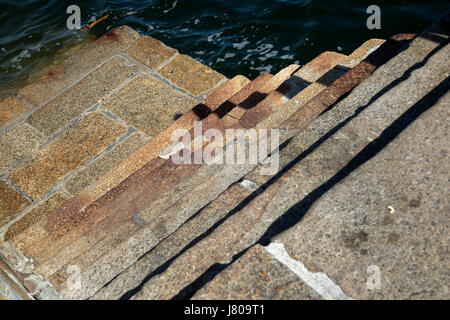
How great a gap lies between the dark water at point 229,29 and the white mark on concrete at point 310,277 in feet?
17.9

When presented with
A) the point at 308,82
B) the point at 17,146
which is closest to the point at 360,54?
the point at 308,82

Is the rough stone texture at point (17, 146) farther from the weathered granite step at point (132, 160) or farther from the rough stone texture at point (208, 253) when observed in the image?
the rough stone texture at point (208, 253)

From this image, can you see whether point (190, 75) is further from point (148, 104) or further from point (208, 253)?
point (208, 253)

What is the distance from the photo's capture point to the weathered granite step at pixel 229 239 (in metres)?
1.84

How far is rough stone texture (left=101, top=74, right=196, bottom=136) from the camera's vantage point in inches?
197

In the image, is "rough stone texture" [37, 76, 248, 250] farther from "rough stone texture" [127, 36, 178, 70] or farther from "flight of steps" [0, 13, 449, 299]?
"rough stone texture" [127, 36, 178, 70]

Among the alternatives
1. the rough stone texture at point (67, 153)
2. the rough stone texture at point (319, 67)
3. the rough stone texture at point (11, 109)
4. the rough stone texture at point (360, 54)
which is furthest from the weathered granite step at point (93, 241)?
the rough stone texture at point (11, 109)

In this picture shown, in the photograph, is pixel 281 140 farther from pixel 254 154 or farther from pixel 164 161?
pixel 164 161

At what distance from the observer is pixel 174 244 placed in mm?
2139

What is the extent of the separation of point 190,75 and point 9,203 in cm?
269

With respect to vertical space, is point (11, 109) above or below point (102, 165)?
above

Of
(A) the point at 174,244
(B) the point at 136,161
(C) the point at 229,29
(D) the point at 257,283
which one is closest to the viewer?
(D) the point at 257,283

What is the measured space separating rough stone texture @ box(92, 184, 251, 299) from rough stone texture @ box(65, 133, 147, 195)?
2446 mm

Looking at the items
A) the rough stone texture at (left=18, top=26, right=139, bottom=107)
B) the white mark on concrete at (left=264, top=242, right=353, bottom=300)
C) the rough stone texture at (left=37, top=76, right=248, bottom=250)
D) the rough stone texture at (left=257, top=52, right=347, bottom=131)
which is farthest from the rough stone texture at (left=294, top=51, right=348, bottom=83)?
the rough stone texture at (left=18, top=26, right=139, bottom=107)
